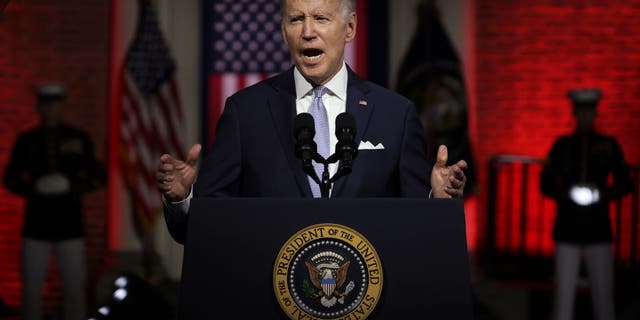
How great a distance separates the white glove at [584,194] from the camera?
18.3 ft

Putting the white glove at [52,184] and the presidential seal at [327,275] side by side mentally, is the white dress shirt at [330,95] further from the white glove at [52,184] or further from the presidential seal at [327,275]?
the white glove at [52,184]

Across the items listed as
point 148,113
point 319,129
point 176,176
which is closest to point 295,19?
point 319,129

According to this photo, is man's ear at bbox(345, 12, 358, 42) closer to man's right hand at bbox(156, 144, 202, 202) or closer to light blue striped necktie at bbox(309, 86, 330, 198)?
light blue striped necktie at bbox(309, 86, 330, 198)

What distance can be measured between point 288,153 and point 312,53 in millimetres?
269

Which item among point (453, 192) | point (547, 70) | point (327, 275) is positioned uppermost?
point (547, 70)

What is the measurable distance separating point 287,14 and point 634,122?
6.11m

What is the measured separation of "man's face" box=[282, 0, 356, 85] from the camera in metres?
2.10

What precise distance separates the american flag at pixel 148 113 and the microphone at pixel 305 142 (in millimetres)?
4851

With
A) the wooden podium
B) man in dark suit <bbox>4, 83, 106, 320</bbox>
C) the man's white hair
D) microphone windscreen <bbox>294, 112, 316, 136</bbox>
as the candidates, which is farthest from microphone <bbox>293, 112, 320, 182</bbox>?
man in dark suit <bbox>4, 83, 106, 320</bbox>

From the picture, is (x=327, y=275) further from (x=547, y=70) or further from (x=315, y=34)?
(x=547, y=70)

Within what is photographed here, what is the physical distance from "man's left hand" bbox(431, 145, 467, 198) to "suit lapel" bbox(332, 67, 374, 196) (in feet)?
0.69

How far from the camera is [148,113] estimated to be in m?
6.67

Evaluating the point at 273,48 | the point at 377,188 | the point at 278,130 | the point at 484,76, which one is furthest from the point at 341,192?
the point at 484,76

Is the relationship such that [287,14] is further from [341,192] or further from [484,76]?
[484,76]
